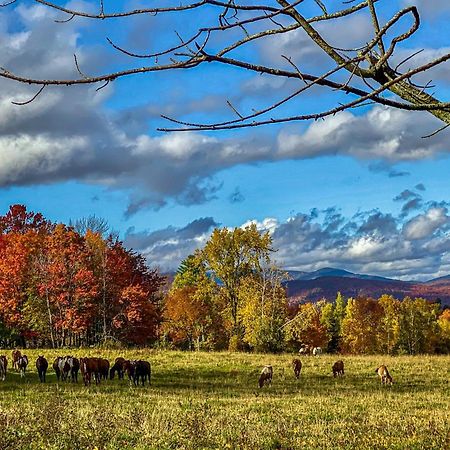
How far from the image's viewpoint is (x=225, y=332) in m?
57.7

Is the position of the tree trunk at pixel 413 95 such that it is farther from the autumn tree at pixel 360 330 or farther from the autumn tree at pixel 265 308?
the autumn tree at pixel 360 330

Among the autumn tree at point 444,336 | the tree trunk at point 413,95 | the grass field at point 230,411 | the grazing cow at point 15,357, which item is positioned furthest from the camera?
the autumn tree at point 444,336

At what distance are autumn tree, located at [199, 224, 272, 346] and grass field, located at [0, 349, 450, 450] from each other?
79.4ft

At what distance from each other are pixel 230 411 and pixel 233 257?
40877mm

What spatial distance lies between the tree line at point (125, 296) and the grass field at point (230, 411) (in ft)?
52.5

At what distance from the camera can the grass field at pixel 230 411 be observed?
31.4 feet

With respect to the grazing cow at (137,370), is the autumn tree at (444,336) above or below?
below

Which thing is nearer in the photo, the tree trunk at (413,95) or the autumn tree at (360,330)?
the tree trunk at (413,95)

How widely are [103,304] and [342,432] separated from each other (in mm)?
36895

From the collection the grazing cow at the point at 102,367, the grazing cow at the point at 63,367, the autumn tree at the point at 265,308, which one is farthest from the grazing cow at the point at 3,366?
the autumn tree at the point at 265,308

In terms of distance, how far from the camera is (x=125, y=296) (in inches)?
1778

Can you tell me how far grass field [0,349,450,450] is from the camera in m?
9.57

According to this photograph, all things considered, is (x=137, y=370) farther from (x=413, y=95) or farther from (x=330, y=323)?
(x=330, y=323)

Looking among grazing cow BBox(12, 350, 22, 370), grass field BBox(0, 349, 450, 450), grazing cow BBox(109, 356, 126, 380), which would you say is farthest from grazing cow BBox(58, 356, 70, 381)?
grazing cow BBox(12, 350, 22, 370)
